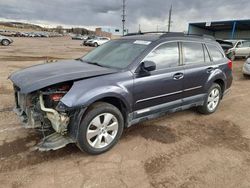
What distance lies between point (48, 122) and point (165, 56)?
7.61 ft

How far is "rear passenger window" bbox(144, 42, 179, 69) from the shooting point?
13.3 feet

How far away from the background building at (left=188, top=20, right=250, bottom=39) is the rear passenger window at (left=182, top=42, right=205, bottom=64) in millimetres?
35434

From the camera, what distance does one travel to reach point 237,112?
5699 millimetres

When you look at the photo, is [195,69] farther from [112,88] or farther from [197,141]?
[112,88]

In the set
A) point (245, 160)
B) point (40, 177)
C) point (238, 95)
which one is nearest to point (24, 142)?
point (40, 177)

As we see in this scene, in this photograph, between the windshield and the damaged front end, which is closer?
the damaged front end

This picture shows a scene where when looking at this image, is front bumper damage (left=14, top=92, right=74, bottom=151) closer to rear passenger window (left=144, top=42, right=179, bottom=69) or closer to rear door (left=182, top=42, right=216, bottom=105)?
rear passenger window (left=144, top=42, right=179, bottom=69)

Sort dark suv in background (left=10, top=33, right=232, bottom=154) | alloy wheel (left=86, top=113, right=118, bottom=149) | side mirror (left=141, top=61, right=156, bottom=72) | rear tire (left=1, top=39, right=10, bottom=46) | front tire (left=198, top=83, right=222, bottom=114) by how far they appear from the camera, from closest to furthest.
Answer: dark suv in background (left=10, top=33, right=232, bottom=154) → alloy wheel (left=86, top=113, right=118, bottom=149) → side mirror (left=141, top=61, right=156, bottom=72) → front tire (left=198, top=83, right=222, bottom=114) → rear tire (left=1, top=39, right=10, bottom=46)

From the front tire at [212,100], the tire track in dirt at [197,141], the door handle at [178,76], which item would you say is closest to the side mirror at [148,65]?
the door handle at [178,76]

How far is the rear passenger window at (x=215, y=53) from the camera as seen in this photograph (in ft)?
17.3

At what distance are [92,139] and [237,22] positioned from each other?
3929 cm

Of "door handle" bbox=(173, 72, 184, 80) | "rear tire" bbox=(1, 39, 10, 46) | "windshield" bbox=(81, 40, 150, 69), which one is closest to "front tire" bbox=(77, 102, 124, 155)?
"windshield" bbox=(81, 40, 150, 69)

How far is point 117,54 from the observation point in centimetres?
429

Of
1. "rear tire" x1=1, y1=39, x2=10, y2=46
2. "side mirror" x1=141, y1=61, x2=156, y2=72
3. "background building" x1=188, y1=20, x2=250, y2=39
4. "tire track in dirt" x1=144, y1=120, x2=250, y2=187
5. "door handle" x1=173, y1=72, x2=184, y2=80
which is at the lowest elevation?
"tire track in dirt" x1=144, y1=120, x2=250, y2=187
